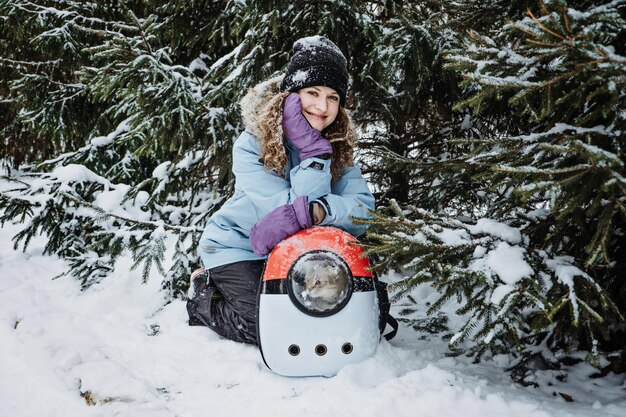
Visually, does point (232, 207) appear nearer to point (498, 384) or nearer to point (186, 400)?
point (186, 400)

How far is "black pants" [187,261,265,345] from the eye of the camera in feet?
9.44

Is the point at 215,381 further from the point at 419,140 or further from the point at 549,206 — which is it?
the point at 419,140

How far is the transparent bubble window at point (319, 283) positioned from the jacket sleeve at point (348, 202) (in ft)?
0.95

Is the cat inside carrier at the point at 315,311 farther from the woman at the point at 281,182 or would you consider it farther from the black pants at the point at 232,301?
the black pants at the point at 232,301

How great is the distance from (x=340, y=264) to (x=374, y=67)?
7.01ft

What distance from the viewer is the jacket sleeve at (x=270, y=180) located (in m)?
2.63

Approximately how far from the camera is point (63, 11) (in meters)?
5.24

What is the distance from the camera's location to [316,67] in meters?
2.78

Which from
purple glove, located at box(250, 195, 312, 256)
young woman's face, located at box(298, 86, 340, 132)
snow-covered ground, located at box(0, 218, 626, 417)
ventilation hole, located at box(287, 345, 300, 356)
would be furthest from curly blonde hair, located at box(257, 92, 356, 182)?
snow-covered ground, located at box(0, 218, 626, 417)

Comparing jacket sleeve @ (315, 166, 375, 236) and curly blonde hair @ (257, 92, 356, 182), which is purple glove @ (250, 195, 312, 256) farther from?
curly blonde hair @ (257, 92, 356, 182)

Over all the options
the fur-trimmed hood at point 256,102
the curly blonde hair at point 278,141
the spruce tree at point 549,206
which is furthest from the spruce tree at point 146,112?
the spruce tree at point 549,206

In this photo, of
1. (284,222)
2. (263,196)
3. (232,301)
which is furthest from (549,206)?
(232,301)

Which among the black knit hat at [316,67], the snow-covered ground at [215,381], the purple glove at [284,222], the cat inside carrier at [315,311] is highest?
the black knit hat at [316,67]

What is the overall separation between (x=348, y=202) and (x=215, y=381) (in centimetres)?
130
